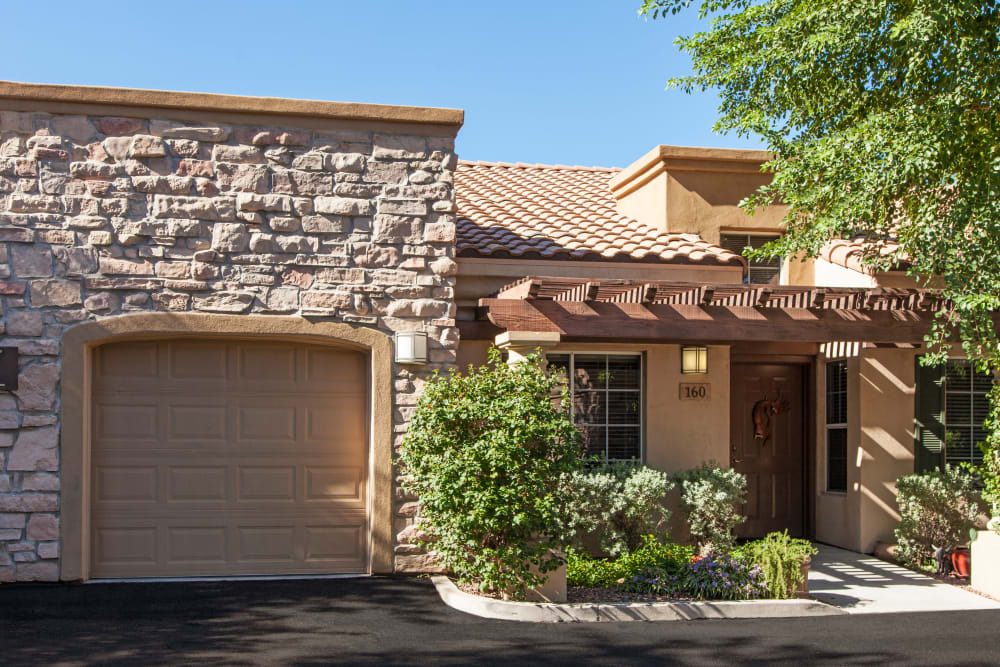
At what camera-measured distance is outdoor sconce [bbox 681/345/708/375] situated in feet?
34.5

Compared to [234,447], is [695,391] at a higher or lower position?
higher

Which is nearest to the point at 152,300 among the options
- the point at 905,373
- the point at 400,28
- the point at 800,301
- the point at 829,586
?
the point at 400,28

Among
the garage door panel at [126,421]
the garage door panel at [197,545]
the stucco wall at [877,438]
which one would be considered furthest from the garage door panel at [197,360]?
the stucco wall at [877,438]

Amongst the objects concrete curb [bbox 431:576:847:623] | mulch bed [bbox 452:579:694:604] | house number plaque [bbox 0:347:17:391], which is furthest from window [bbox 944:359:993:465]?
house number plaque [bbox 0:347:17:391]

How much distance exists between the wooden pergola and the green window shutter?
1.76m

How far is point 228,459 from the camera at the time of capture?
29.3 feet

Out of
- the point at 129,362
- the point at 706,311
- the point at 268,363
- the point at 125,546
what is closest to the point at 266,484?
the point at 268,363

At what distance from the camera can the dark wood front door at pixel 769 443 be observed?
11812 mm

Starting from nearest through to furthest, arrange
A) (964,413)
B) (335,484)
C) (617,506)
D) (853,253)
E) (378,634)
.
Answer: (378,634) < (335,484) < (617,506) < (853,253) < (964,413)

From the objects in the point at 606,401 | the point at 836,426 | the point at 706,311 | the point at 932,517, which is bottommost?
the point at 932,517

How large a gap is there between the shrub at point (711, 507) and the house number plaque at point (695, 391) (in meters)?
0.92

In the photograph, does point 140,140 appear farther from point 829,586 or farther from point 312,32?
point 829,586

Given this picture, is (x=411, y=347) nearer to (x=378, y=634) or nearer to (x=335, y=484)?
(x=335, y=484)

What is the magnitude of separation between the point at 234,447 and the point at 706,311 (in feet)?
14.9
